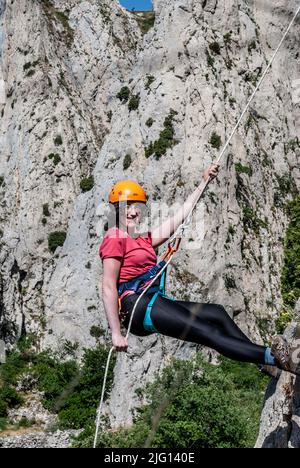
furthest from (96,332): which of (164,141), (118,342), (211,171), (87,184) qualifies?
(118,342)

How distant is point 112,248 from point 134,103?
3268 cm

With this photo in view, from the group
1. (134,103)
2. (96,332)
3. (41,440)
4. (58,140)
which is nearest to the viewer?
(41,440)

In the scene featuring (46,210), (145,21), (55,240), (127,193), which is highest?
(145,21)

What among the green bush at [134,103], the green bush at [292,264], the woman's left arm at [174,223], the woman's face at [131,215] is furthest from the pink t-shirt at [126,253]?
the green bush at [134,103]

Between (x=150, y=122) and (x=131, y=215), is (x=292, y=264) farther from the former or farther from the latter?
(x=131, y=215)

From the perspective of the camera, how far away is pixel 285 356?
256 inches

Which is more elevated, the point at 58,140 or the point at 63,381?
the point at 58,140

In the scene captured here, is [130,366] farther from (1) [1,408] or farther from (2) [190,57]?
(2) [190,57]

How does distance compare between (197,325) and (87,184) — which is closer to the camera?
(197,325)

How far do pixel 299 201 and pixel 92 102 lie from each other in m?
19.5

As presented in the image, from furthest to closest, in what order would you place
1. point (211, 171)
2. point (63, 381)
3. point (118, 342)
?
point (63, 381) → point (211, 171) → point (118, 342)

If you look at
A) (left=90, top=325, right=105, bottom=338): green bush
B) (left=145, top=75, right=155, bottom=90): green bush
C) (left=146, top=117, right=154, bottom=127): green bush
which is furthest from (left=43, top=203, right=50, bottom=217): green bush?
(left=145, top=75, right=155, bottom=90): green bush

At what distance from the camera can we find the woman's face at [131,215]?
7777mm
